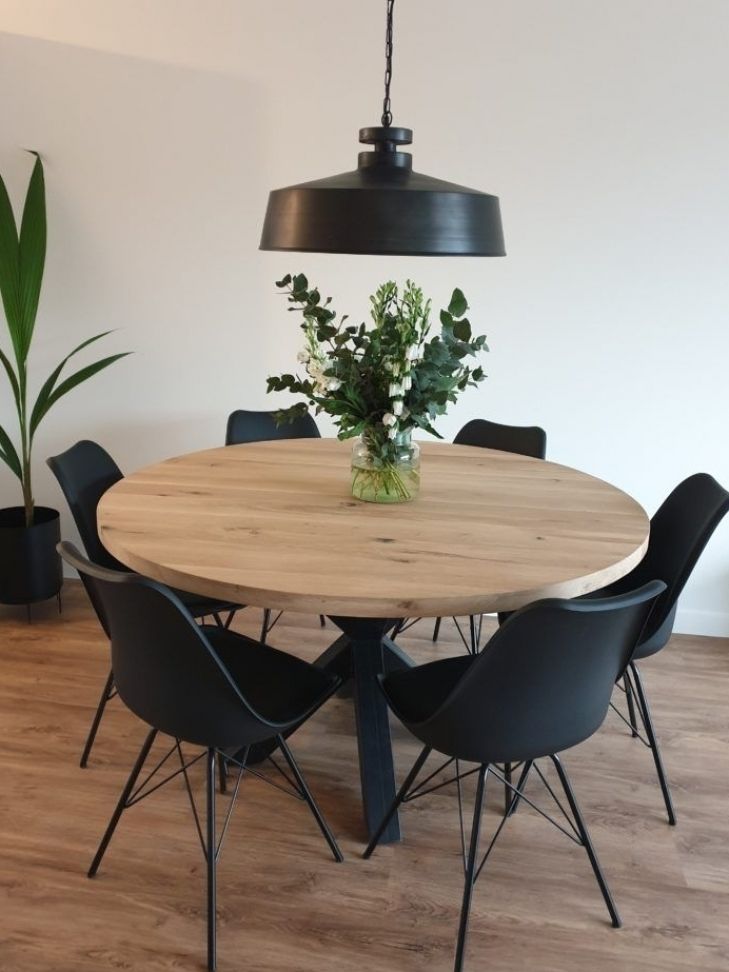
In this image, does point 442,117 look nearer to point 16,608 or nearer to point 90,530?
point 90,530

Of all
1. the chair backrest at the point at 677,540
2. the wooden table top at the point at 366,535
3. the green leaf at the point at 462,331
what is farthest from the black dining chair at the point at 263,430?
the chair backrest at the point at 677,540

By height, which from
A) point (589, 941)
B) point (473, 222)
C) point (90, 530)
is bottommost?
point (589, 941)

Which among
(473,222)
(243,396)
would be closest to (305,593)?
(473,222)

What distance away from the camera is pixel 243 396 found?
379 centimetres

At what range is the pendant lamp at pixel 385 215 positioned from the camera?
169cm

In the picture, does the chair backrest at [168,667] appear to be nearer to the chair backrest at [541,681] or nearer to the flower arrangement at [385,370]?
the chair backrest at [541,681]

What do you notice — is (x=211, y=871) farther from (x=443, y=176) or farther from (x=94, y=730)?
(x=443, y=176)

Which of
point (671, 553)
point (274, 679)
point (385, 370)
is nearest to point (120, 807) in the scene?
point (274, 679)

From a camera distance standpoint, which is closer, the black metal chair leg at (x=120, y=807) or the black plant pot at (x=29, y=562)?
the black metal chair leg at (x=120, y=807)

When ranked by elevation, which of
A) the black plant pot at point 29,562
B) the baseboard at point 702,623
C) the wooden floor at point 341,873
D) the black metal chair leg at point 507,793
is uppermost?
the black plant pot at point 29,562

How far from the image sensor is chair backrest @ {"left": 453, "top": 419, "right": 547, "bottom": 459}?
127 inches

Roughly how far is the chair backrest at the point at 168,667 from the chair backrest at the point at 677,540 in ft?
3.49

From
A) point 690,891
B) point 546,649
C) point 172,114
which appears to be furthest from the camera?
point 172,114

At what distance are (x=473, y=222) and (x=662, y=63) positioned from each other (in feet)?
6.43
